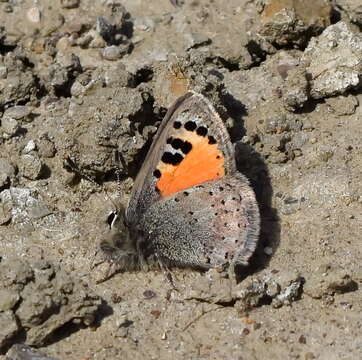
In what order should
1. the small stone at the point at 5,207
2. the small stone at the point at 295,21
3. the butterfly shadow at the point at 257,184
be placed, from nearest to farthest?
the butterfly shadow at the point at 257,184 → the small stone at the point at 5,207 → the small stone at the point at 295,21

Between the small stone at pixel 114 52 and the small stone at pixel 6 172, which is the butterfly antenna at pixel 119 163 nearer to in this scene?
the small stone at pixel 6 172

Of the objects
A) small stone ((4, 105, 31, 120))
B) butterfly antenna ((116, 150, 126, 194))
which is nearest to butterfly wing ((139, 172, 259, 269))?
butterfly antenna ((116, 150, 126, 194))

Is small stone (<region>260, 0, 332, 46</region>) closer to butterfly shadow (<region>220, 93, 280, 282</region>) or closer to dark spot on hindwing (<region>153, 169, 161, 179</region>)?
butterfly shadow (<region>220, 93, 280, 282</region>)

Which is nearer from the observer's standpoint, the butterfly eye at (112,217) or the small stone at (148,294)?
the small stone at (148,294)

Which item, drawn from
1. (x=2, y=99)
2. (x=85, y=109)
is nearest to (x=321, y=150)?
(x=85, y=109)

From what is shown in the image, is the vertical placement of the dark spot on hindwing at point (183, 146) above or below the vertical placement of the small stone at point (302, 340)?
above

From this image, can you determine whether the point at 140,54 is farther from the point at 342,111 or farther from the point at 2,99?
the point at 342,111

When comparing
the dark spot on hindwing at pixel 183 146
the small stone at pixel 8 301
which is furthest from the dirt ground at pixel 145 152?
the dark spot on hindwing at pixel 183 146

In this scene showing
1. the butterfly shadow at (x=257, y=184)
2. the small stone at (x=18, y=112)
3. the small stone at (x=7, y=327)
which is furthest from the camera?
the small stone at (x=18, y=112)

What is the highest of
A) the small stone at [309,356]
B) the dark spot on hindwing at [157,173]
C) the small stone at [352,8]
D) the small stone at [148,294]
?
the small stone at [352,8]
